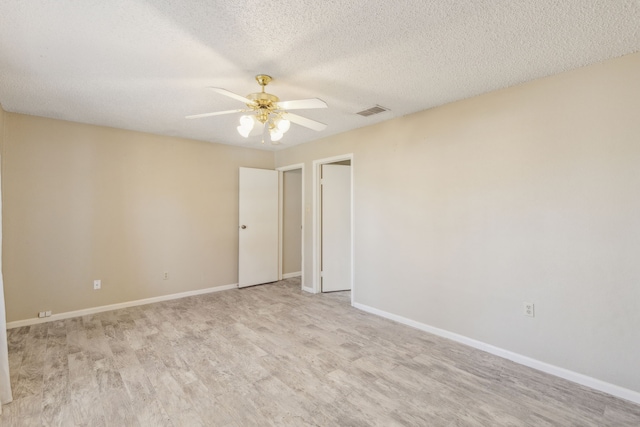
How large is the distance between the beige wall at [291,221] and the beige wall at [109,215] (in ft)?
3.20

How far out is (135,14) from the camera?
161cm

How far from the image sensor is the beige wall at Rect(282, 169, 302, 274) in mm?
5473

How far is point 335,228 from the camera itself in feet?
15.2

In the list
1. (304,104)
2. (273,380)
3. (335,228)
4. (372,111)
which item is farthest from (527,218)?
(335,228)

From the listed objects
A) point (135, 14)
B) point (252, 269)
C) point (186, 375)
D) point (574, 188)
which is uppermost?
point (135, 14)

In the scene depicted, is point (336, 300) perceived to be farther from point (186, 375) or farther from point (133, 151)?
point (133, 151)

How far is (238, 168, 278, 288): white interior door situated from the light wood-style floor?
1576 millimetres

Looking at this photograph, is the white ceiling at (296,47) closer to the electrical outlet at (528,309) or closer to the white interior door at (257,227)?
the electrical outlet at (528,309)

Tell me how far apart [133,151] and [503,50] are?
427 centimetres

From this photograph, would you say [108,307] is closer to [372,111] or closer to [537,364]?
[372,111]

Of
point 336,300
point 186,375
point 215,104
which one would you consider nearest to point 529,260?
point 336,300

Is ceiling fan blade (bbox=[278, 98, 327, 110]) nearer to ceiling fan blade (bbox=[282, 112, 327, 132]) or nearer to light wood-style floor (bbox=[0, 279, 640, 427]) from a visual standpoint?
ceiling fan blade (bbox=[282, 112, 327, 132])

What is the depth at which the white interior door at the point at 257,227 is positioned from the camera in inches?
191

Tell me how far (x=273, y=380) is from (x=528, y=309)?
218 cm
